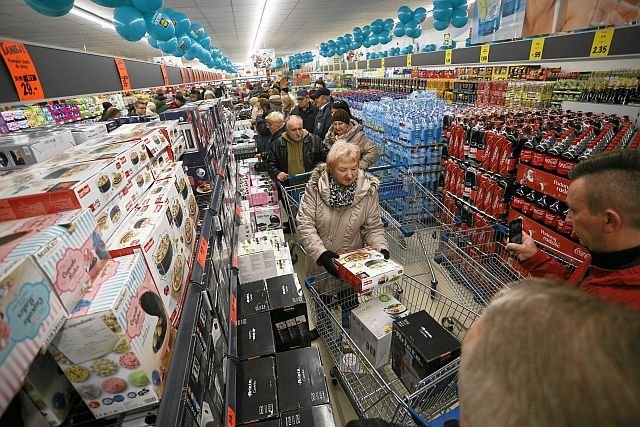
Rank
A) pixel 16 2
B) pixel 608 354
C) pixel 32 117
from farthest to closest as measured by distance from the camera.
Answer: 1. pixel 32 117
2. pixel 16 2
3. pixel 608 354

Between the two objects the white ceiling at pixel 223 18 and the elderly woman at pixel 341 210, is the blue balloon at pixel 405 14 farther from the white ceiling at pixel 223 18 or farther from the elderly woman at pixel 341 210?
the elderly woman at pixel 341 210

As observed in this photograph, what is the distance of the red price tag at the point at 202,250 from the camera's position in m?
1.75

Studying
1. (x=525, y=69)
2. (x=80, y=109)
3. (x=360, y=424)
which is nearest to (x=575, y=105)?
(x=525, y=69)

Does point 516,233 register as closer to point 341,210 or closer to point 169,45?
point 341,210

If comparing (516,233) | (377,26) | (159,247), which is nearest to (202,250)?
(159,247)

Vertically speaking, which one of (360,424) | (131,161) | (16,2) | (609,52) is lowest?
(360,424)

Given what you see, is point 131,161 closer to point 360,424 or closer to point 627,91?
point 360,424

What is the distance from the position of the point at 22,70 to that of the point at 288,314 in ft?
7.60

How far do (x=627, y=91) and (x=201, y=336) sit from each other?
19.2 ft

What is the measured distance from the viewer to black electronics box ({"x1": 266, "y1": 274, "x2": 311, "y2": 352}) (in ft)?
7.93

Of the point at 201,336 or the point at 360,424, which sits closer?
the point at 360,424

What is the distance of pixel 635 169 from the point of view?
143 centimetres

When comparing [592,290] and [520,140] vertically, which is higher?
[520,140]

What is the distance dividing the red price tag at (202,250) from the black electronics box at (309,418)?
0.97 m
